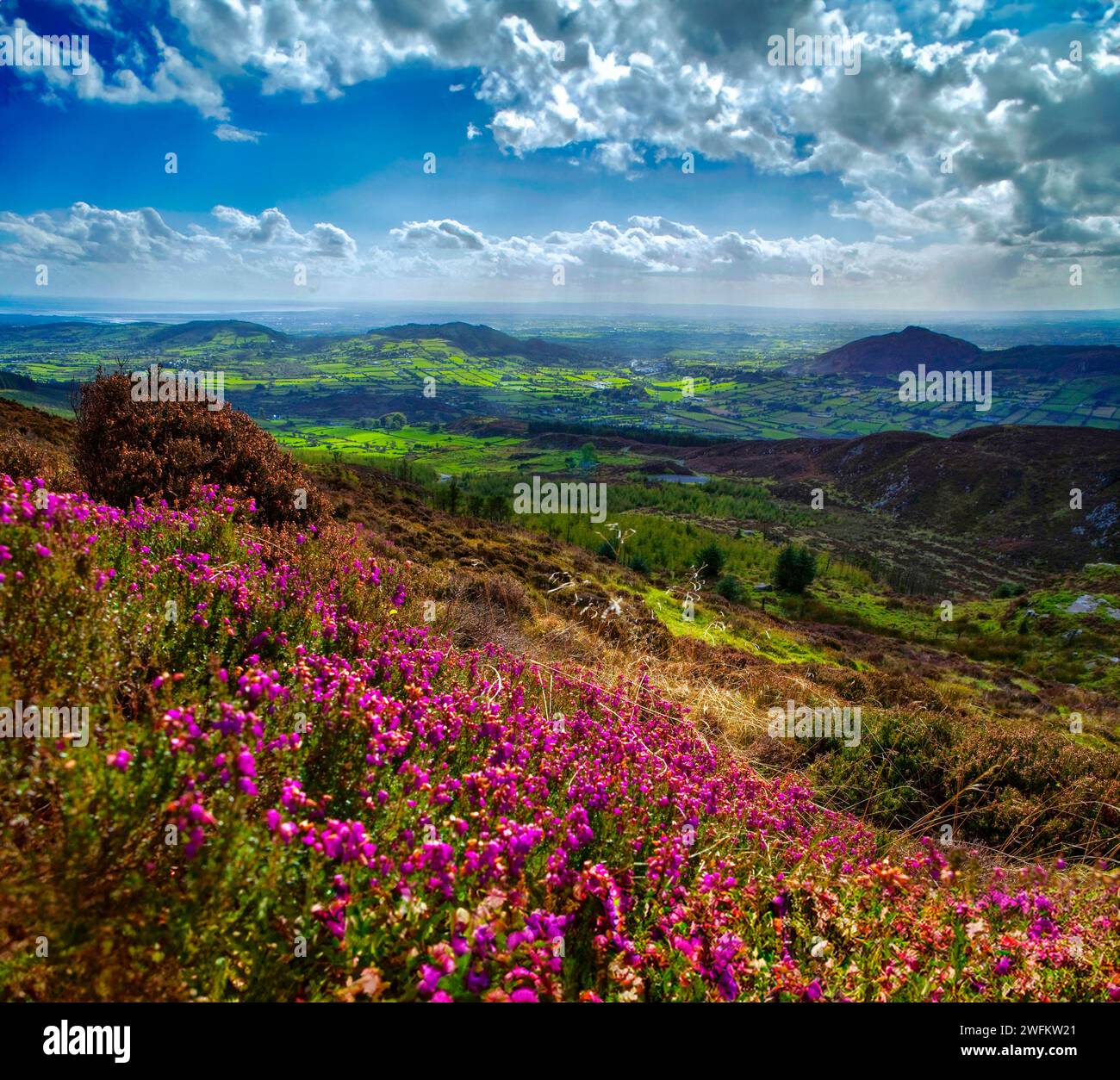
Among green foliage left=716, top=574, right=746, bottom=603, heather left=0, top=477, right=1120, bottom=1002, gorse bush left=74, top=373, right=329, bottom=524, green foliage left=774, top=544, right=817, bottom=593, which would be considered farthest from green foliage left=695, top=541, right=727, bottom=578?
heather left=0, top=477, right=1120, bottom=1002

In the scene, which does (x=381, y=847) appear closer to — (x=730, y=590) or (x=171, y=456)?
(x=171, y=456)

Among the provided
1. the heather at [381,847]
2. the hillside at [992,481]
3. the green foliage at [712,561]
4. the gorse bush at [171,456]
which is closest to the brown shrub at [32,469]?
the gorse bush at [171,456]

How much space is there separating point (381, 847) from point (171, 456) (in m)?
7.46

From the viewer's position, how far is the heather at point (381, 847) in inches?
64.1

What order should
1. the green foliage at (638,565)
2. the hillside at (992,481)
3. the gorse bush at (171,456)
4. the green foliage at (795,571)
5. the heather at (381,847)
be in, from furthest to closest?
the hillside at (992,481), the green foliage at (795,571), the green foliage at (638,565), the gorse bush at (171,456), the heather at (381,847)

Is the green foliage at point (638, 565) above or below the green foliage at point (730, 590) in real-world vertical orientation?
above

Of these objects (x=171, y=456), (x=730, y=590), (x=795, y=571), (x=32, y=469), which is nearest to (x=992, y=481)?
(x=795, y=571)

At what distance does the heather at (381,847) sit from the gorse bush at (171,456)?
3726 millimetres

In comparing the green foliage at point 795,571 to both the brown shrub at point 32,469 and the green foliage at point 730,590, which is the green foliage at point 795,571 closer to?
the green foliage at point 730,590

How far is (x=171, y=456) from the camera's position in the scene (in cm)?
756

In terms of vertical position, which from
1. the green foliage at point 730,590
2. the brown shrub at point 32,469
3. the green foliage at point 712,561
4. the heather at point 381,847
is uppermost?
the brown shrub at point 32,469
